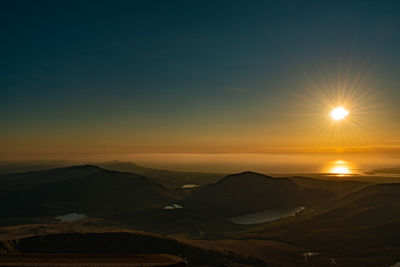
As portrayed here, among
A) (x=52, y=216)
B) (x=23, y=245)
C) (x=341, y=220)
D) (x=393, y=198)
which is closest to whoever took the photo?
(x=23, y=245)

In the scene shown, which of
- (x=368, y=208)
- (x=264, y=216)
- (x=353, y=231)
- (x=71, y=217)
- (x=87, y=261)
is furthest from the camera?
(x=71, y=217)

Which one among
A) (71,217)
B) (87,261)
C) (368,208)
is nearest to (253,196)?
(368,208)

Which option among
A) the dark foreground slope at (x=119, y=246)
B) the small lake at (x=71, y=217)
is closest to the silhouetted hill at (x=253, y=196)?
the small lake at (x=71, y=217)

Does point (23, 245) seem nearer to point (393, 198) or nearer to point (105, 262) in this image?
point (105, 262)

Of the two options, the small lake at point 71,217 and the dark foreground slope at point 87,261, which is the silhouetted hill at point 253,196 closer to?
the small lake at point 71,217

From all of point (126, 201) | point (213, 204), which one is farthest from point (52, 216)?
point (213, 204)

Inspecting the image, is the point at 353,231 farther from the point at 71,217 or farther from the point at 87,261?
the point at 71,217
